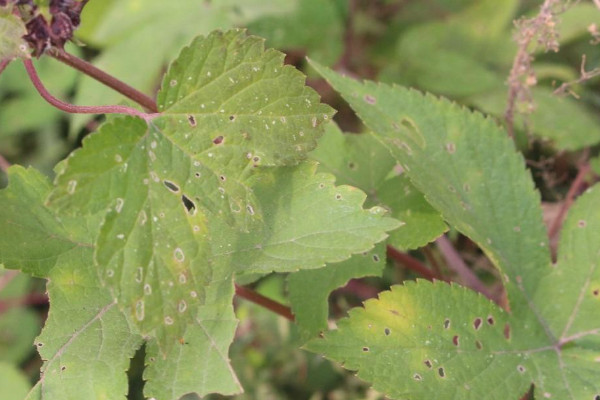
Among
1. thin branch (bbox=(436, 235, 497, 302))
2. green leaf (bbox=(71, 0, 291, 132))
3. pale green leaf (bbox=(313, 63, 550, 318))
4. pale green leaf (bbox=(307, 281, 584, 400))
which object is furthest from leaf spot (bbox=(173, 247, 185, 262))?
green leaf (bbox=(71, 0, 291, 132))

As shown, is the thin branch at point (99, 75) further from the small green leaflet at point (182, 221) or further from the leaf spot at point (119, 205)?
the leaf spot at point (119, 205)

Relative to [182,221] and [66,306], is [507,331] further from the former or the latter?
[66,306]

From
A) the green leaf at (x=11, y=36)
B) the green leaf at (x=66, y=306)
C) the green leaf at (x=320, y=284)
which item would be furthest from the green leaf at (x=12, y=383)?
the green leaf at (x=11, y=36)

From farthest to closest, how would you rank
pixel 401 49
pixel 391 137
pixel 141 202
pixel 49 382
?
pixel 401 49, pixel 391 137, pixel 49 382, pixel 141 202

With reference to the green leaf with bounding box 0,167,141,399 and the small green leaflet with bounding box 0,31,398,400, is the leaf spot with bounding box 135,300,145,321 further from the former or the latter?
the green leaf with bounding box 0,167,141,399

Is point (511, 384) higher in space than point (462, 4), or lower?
lower

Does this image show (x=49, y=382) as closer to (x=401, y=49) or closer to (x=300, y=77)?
(x=300, y=77)

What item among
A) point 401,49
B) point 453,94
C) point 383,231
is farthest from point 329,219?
point 401,49
